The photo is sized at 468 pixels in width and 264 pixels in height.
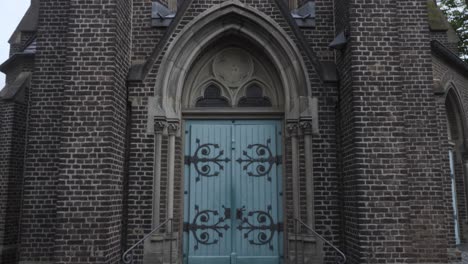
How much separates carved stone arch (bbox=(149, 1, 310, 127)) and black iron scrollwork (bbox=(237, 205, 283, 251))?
1.85 metres

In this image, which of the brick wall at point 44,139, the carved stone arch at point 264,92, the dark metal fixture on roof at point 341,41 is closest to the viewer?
the dark metal fixture on roof at point 341,41

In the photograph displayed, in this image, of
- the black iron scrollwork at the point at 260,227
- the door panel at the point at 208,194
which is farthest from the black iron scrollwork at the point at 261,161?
the black iron scrollwork at the point at 260,227

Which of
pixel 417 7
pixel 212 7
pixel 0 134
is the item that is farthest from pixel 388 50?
pixel 0 134

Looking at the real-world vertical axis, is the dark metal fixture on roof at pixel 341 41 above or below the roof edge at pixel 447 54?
below

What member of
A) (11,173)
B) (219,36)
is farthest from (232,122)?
(11,173)

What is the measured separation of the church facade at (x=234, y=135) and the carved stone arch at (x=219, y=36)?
3cm

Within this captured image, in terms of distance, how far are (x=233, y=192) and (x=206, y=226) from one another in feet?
2.51

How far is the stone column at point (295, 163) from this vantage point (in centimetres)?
642

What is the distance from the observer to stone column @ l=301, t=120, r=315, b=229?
630 centimetres

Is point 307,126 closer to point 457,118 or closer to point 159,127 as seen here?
point 159,127

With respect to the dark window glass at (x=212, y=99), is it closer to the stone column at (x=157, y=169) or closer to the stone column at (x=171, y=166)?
the stone column at (x=171, y=166)

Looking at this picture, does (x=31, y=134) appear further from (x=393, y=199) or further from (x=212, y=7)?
(x=393, y=199)

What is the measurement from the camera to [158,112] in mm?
6562

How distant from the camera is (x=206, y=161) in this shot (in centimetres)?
689
